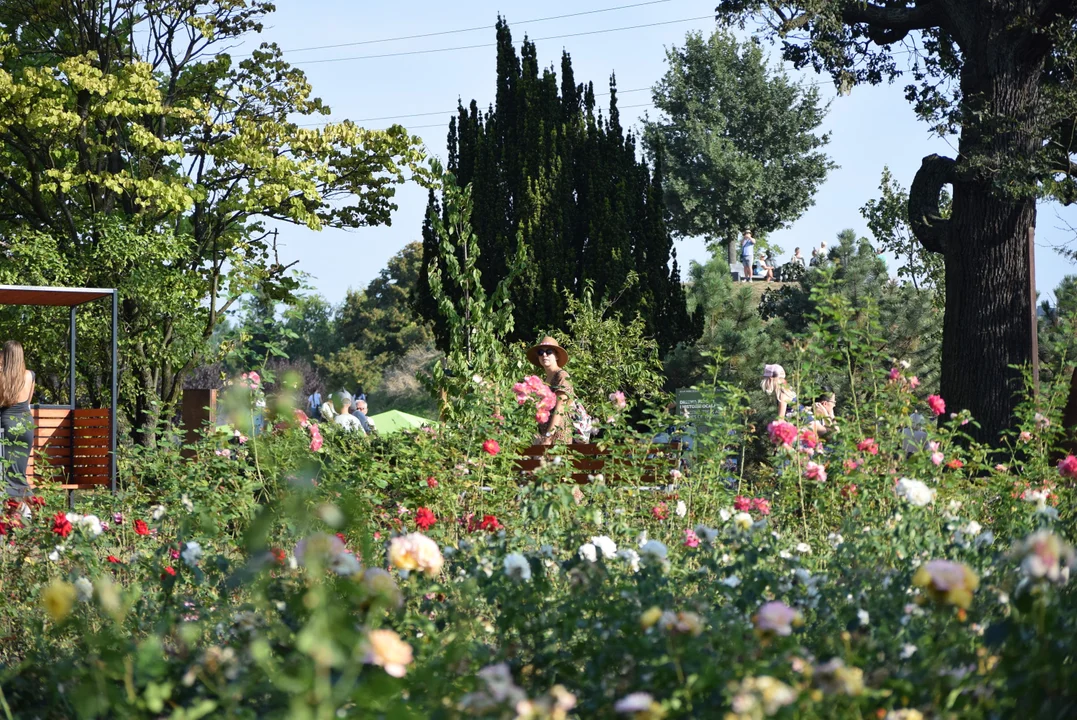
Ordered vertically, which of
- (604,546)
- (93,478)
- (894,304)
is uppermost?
(894,304)

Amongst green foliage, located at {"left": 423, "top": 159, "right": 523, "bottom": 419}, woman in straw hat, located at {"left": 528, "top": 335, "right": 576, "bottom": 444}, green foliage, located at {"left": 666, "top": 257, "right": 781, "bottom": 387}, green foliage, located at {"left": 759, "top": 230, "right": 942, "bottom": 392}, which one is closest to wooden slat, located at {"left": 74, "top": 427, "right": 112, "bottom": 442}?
green foliage, located at {"left": 423, "top": 159, "right": 523, "bottom": 419}

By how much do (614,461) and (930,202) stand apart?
246 inches

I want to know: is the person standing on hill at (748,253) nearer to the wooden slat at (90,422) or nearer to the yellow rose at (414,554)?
the wooden slat at (90,422)

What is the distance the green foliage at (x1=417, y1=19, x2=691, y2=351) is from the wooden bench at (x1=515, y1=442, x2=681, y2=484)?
411 inches

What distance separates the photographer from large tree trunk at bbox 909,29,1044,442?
1067 cm

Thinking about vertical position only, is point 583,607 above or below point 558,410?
below

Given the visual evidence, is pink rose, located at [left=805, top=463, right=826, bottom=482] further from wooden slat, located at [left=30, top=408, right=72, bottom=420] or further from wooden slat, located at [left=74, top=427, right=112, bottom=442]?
wooden slat, located at [left=30, top=408, right=72, bottom=420]

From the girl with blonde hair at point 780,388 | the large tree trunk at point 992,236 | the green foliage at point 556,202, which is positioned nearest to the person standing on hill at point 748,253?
the green foliage at point 556,202

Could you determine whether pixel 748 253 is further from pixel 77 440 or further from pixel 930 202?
pixel 77 440

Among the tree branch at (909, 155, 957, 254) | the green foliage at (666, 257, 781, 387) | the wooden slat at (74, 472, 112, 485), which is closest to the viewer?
the wooden slat at (74, 472, 112, 485)

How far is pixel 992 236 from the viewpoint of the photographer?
431 inches

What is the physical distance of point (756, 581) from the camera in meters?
2.94

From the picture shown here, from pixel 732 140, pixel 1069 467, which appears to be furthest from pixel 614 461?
pixel 732 140

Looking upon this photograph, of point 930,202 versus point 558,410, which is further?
point 930,202
